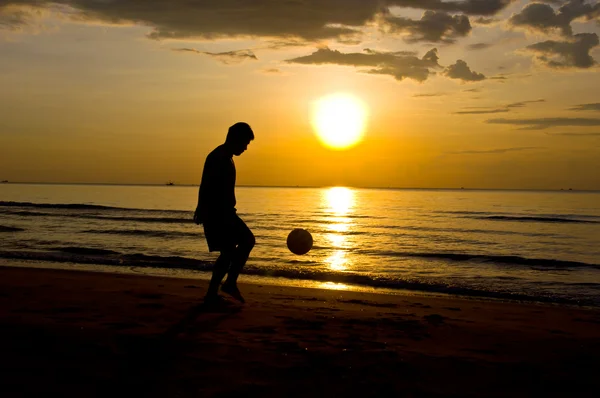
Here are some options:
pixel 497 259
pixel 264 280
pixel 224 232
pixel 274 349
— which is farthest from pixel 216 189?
pixel 497 259

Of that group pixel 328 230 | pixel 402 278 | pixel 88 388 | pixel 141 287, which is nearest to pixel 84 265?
pixel 141 287

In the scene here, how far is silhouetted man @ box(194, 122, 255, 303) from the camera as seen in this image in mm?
7016

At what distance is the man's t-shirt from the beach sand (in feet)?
4.16

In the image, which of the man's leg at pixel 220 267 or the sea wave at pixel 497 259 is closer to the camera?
the man's leg at pixel 220 267

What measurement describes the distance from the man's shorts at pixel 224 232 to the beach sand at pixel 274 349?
86 centimetres

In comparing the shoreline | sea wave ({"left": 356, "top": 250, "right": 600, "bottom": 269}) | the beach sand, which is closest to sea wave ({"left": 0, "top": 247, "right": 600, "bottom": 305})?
the shoreline

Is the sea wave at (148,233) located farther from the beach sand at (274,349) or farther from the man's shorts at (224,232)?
the man's shorts at (224,232)

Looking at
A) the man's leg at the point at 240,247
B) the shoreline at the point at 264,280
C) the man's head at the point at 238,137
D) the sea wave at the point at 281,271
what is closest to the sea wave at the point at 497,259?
the sea wave at the point at 281,271

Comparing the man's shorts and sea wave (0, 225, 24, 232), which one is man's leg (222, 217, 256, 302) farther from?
sea wave (0, 225, 24, 232)

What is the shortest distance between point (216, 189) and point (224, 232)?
551 mm

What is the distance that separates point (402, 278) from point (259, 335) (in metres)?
8.79

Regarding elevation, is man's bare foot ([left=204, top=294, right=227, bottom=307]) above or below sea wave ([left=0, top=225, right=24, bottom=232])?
above

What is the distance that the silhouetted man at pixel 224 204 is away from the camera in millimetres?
7016

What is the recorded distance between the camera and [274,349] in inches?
207
